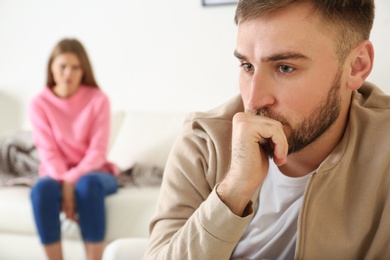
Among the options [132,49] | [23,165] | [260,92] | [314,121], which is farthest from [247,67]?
[132,49]

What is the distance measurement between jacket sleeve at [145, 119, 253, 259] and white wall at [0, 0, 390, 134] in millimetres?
1855

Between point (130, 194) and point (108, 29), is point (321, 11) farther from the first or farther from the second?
point (108, 29)

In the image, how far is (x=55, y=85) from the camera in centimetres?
292

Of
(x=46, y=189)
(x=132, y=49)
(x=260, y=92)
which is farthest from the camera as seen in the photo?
(x=132, y=49)

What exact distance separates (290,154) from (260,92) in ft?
0.58

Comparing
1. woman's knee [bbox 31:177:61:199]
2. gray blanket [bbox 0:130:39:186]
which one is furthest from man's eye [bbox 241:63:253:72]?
gray blanket [bbox 0:130:39:186]

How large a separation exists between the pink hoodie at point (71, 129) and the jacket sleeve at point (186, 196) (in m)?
1.51

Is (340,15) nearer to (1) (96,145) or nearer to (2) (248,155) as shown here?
(2) (248,155)

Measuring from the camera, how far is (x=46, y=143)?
2.74 meters

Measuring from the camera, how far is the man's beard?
3.43 feet

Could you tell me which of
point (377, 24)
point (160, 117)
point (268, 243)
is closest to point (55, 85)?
point (160, 117)

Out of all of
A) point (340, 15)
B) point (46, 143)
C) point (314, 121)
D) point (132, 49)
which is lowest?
point (46, 143)

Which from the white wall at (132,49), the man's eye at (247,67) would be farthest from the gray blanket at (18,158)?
the man's eye at (247,67)

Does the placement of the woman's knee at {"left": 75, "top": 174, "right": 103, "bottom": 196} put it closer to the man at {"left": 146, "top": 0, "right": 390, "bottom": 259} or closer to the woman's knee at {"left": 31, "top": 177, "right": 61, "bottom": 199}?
the woman's knee at {"left": 31, "top": 177, "right": 61, "bottom": 199}
